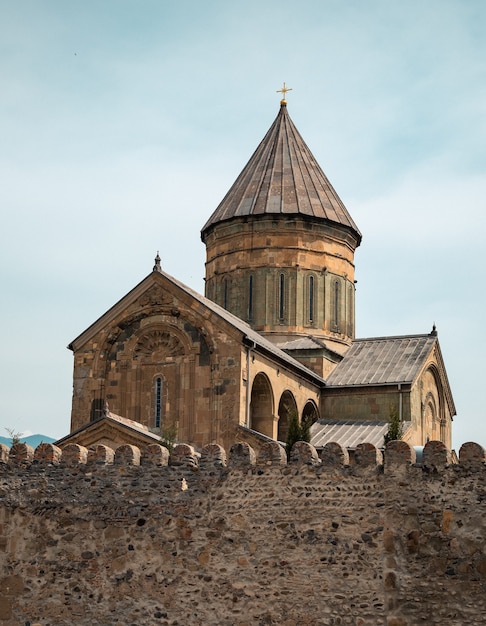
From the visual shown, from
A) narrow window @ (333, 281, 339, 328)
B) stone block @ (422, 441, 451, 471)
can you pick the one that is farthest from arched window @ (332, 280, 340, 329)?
stone block @ (422, 441, 451, 471)

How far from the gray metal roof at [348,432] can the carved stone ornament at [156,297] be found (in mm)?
4483

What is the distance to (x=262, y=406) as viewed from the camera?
925 inches

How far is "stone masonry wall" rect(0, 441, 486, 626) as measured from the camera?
40.9 feet

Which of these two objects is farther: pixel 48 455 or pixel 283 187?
pixel 283 187

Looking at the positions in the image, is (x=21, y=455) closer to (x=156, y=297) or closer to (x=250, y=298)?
(x=156, y=297)

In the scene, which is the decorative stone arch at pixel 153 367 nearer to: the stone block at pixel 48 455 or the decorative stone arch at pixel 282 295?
the decorative stone arch at pixel 282 295

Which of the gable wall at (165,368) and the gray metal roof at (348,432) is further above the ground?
the gable wall at (165,368)

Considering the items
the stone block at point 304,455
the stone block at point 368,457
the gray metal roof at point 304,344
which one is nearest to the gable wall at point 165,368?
the gray metal roof at point 304,344

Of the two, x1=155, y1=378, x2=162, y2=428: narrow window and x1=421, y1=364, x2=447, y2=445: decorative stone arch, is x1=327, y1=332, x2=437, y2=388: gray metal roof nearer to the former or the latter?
x1=421, y1=364, x2=447, y2=445: decorative stone arch

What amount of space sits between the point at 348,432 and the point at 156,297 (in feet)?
17.5

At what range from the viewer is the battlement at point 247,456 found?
1277 centimetres

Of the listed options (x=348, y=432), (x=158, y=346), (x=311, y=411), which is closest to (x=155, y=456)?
(x=158, y=346)

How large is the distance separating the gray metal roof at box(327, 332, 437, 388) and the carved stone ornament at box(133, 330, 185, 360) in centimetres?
478

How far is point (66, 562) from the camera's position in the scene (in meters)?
14.1
